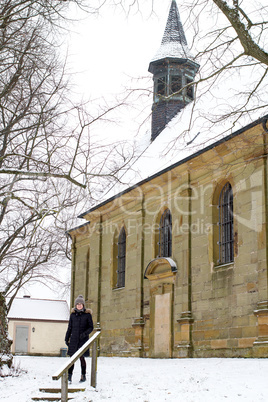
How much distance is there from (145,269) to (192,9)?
42.7 ft

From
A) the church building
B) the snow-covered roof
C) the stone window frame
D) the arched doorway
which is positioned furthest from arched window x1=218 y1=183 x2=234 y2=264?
the snow-covered roof

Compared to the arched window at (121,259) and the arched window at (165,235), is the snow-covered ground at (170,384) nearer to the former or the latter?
the arched window at (165,235)

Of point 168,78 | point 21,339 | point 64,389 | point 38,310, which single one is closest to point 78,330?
point 64,389

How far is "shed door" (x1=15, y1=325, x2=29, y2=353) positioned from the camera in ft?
137

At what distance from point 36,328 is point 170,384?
35762 mm

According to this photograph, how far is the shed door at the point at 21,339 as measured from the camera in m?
41.7

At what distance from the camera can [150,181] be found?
20.8 m

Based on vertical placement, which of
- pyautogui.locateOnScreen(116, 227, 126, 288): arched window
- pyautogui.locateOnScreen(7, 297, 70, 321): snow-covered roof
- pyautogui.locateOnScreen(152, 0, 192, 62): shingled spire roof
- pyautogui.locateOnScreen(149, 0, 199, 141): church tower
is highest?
pyautogui.locateOnScreen(152, 0, 192, 62): shingled spire roof

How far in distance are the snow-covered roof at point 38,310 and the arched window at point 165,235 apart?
26.4 metres

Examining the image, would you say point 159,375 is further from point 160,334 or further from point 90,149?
point 160,334

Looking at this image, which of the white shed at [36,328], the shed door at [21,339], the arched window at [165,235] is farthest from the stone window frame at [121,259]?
the shed door at [21,339]

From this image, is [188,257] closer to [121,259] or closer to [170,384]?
[121,259]

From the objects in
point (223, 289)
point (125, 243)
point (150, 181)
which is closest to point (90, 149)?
point (223, 289)

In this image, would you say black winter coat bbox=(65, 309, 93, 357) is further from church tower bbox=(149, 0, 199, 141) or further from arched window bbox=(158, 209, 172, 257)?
church tower bbox=(149, 0, 199, 141)
